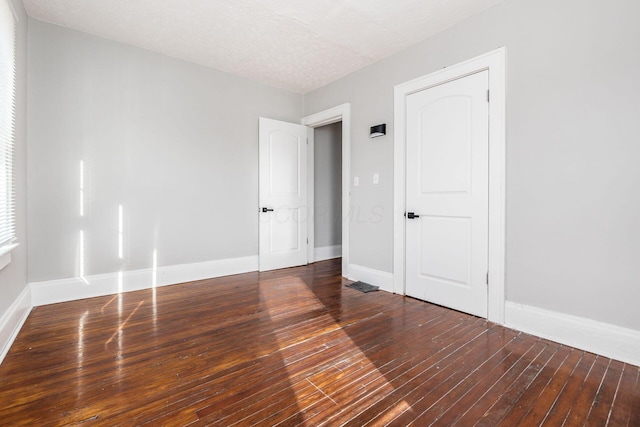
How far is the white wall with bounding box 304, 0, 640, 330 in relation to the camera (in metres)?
1.95

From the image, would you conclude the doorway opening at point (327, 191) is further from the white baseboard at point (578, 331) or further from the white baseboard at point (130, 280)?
the white baseboard at point (578, 331)

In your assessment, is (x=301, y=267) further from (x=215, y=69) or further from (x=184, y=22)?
(x=184, y=22)

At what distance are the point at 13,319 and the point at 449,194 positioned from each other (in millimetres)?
3747

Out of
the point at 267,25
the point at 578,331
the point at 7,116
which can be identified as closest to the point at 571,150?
the point at 578,331

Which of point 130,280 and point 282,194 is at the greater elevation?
point 282,194

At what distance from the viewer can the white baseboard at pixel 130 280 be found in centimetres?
299

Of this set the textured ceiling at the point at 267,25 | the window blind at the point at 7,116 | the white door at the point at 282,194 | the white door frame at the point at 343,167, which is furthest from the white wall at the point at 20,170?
the white door frame at the point at 343,167

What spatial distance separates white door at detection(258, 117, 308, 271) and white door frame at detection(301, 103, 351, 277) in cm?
10

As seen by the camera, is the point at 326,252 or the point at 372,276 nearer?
the point at 372,276

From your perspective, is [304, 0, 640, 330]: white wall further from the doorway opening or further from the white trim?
the doorway opening

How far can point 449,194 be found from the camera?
291cm

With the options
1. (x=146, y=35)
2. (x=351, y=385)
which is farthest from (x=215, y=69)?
(x=351, y=385)

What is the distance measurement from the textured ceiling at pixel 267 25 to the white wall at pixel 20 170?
0.32 m

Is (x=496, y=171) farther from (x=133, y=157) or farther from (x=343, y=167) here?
(x=133, y=157)
